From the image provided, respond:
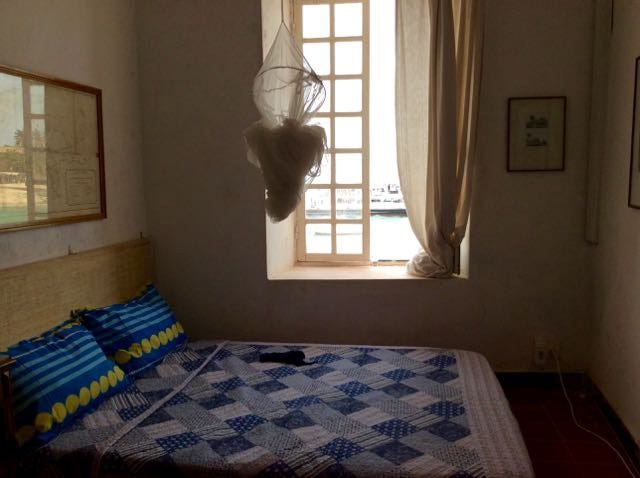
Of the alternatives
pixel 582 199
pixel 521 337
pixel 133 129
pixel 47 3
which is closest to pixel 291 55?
pixel 47 3

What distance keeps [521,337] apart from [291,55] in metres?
1.96

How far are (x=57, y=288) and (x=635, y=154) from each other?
249 centimetres

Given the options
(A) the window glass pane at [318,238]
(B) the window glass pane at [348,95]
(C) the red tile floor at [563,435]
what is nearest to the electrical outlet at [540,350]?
(C) the red tile floor at [563,435]

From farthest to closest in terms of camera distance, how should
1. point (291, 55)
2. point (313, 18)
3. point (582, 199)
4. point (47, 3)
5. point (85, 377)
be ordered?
point (313, 18) < point (582, 199) < point (47, 3) < point (291, 55) < point (85, 377)

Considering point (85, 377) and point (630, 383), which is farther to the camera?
point (630, 383)

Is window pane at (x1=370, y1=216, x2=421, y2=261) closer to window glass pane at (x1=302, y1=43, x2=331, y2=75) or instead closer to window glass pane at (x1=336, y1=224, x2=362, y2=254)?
window glass pane at (x1=336, y1=224, x2=362, y2=254)

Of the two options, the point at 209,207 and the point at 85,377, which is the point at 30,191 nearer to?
the point at 85,377

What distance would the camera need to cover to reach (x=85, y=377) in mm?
1972

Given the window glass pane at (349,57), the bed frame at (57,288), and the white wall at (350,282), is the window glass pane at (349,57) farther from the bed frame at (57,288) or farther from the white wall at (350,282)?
the bed frame at (57,288)

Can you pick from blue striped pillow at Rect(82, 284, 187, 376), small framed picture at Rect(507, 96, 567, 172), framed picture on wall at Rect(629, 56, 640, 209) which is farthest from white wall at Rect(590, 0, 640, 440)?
blue striped pillow at Rect(82, 284, 187, 376)

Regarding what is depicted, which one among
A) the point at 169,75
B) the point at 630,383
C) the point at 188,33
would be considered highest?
the point at 188,33

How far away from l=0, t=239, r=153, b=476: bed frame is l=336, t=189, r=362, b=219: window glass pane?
1175 mm

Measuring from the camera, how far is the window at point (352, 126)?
10.8 feet

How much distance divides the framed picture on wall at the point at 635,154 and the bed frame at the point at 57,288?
2.40 metres
